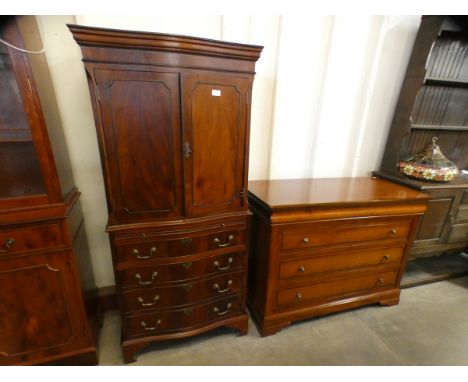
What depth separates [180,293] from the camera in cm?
134

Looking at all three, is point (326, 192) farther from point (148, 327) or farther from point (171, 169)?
point (148, 327)

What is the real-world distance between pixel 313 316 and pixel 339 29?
2.02m

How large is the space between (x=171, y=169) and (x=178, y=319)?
0.90 m

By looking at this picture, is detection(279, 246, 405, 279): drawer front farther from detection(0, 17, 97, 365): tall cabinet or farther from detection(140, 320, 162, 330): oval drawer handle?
detection(0, 17, 97, 365): tall cabinet

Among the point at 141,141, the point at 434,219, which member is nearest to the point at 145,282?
the point at 141,141

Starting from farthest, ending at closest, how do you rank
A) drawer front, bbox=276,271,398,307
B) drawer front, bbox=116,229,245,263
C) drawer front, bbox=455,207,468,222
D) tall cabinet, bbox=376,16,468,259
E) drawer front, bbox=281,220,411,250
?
drawer front, bbox=455,207,468,222
tall cabinet, bbox=376,16,468,259
drawer front, bbox=276,271,398,307
drawer front, bbox=281,220,411,250
drawer front, bbox=116,229,245,263

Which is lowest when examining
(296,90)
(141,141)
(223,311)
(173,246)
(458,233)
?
(223,311)

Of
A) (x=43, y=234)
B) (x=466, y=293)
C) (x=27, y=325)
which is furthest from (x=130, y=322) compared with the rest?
(x=466, y=293)

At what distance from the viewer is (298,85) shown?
1701mm

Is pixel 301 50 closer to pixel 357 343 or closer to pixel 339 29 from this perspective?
pixel 339 29

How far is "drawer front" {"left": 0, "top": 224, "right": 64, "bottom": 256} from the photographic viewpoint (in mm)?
1048

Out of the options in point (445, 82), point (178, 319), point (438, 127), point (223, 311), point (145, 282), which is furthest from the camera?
point (438, 127)

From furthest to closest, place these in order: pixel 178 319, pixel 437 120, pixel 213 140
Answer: pixel 437 120 → pixel 178 319 → pixel 213 140

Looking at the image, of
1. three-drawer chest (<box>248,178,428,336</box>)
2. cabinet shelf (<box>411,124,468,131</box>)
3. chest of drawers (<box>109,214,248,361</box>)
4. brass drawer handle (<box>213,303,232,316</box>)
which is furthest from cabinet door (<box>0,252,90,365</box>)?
cabinet shelf (<box>411,124,468,131</box>)
